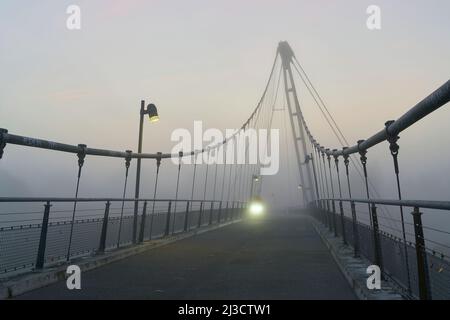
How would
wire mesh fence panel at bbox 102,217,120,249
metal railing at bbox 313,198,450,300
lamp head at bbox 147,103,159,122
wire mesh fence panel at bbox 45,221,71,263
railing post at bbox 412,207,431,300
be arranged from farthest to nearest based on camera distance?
lamp head at bbox 147,103,159,122 < wire mesh fence panel at bbox 102,217,120,249 < wire mesh fence panel at bbox 45,221,71,263 < railing post at bbox 412,207,431,300 < metal railing at bbox 313,198,450,300

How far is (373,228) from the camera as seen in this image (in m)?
5.58

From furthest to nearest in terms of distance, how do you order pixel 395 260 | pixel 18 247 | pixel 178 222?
pixel 178 222, pixel 18 247, pixel 395 260

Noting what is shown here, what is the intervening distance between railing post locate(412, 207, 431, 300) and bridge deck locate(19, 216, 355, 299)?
1.38m

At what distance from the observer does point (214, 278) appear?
6168mm

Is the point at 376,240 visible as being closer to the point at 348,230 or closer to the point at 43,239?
the point at 348,230

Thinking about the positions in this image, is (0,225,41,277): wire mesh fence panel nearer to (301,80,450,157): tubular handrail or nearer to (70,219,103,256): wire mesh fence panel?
(70,219,103,256): wire mesh fence panel

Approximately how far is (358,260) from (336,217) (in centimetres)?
496

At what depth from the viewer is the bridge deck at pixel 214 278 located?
5066mm

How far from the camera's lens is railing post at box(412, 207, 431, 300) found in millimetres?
3602

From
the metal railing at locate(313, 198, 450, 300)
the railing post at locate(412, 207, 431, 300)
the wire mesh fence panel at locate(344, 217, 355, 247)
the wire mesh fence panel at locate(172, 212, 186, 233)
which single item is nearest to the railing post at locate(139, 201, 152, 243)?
the wire mesh fence panel at locate(172, 212, 186, 233)

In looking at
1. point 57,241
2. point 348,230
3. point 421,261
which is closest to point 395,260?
point 421,261

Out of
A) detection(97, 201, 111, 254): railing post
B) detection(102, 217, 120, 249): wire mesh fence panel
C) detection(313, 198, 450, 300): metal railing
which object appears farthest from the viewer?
detection(102, 217, 120, 249): wire mesh fence panel

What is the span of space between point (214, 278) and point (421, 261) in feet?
10.5
